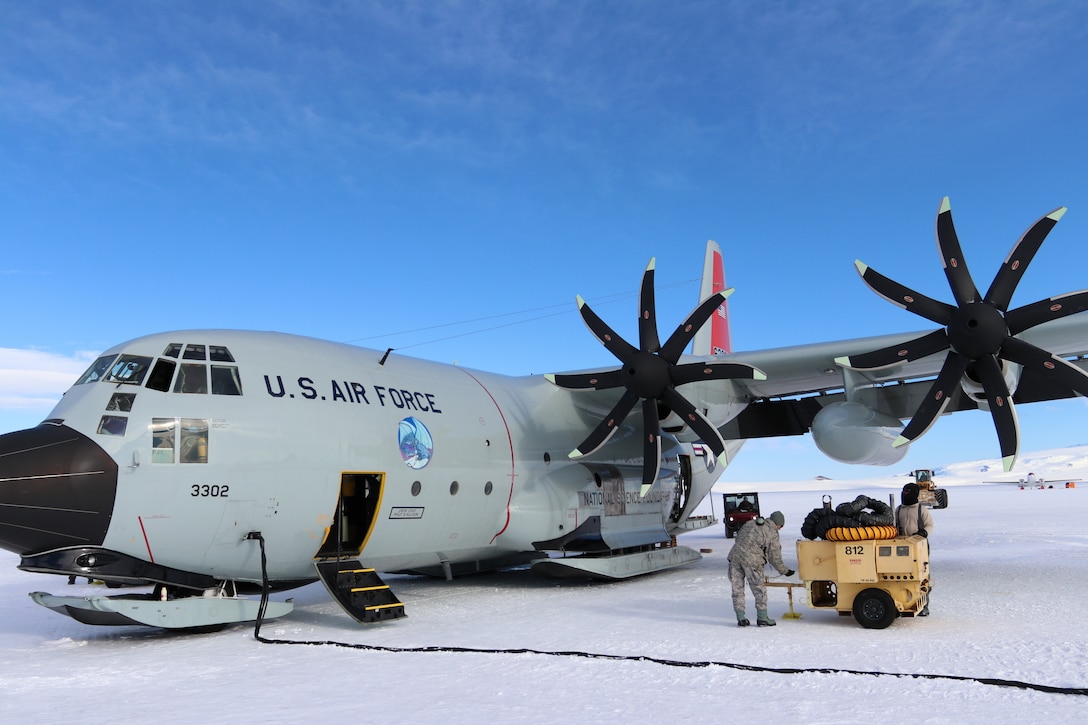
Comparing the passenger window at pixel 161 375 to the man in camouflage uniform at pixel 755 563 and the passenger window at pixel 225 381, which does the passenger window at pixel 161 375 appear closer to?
the passenger window at pixel 225 381

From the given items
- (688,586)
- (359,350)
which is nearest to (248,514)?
(359,350)

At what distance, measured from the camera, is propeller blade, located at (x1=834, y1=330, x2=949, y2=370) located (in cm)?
1152

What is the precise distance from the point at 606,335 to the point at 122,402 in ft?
24.9

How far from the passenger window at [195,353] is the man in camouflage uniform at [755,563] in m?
6.35

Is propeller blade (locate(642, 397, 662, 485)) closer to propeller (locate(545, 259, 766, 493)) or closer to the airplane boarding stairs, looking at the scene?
propeller (locate(545, 259, 766, 493))

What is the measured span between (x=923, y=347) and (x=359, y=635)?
27.8ft

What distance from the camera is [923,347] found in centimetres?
1156

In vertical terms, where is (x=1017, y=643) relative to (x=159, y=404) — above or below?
below

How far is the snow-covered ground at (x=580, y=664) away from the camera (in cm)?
558

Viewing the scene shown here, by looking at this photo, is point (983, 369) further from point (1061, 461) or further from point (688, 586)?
point (1061, 461)

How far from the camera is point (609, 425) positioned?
1318cm

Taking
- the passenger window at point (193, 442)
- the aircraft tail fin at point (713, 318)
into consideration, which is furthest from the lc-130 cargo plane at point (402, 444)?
the aircraft tail fin at point (713, 318)

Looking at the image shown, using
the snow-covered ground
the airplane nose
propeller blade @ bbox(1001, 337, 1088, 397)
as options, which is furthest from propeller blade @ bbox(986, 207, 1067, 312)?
the airplane nose

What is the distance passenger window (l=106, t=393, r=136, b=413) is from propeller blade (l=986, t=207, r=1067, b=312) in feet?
35.7
